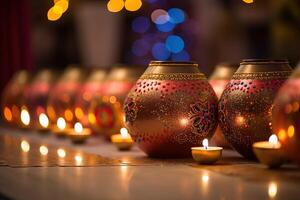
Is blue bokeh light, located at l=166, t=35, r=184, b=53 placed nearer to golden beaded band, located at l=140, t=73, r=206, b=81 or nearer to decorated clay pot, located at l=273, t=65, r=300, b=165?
golden beaded band, located at l=140, t=73, r=206, b=81

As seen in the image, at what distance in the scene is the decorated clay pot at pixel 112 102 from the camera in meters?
2.81

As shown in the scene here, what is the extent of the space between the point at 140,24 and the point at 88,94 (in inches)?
147

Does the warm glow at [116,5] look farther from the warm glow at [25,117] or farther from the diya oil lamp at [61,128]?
the warm glow at [25,117]

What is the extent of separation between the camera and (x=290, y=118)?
5.63 ft

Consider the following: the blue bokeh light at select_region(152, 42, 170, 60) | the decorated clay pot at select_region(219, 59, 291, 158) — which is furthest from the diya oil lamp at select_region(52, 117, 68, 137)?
the blue bokeh light at select_region(152, 42, 170, 60)

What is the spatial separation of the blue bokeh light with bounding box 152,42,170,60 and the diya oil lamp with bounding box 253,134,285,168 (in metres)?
4.40

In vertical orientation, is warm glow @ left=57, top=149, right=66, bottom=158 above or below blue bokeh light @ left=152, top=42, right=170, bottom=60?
below

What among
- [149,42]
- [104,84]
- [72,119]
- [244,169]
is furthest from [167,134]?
[149,42]

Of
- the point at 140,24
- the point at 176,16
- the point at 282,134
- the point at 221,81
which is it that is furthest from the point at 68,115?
the point at 140,24

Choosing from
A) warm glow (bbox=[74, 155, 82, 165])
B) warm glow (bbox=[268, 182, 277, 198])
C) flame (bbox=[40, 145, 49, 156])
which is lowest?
warm glow (bbox=[268, 182, 277, 198])

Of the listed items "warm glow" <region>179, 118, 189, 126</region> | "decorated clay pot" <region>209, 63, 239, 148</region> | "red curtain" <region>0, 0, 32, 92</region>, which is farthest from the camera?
"red curtain" <region>0, 0, 32, 92</region>

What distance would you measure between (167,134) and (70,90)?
42.5 inches

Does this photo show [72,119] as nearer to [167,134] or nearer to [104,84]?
[104,84]

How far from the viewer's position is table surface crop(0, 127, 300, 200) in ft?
5.17
